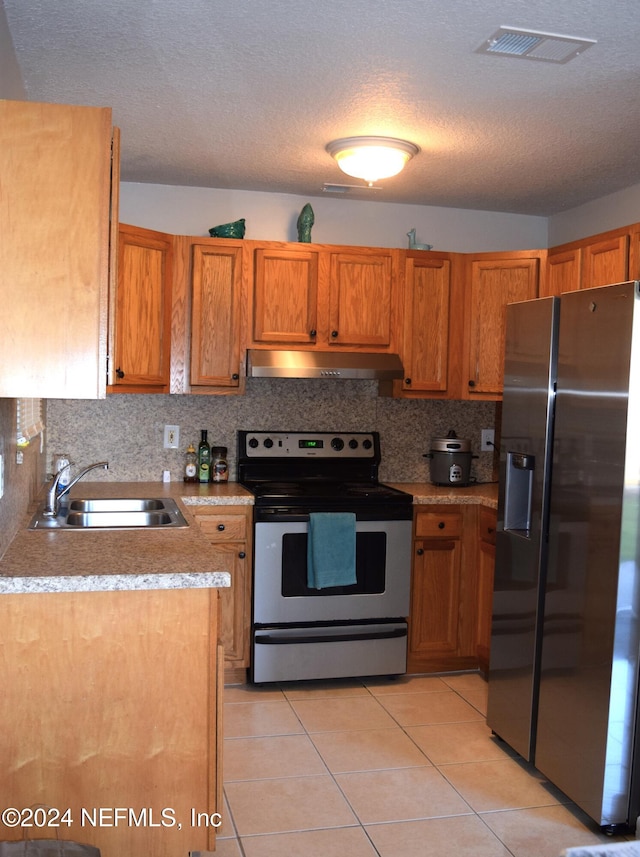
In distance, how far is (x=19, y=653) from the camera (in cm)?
212

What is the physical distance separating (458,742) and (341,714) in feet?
1.79

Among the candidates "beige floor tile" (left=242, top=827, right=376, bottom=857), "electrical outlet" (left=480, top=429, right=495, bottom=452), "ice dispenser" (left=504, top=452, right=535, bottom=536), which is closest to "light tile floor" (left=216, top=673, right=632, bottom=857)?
"beige floor tile" (left=242, top=827, right=376, bottom=857)

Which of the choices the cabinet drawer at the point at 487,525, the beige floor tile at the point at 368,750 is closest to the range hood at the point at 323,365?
the cabinet drawer at the point at 487,525

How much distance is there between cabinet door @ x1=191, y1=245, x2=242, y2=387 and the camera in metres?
3.99

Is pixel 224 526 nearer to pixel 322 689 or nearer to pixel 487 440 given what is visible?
pixel 322 689

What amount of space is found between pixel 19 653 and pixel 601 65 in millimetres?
2463

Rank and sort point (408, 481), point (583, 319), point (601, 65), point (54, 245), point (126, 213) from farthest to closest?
point (408, 481) → point (126, 213) → point (583, 319) → point (601, 65) → point (54, 245)

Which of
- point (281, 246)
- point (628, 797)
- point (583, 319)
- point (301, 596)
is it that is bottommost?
point (628, 797)

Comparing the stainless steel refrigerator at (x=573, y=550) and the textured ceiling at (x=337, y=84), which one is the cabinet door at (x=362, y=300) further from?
the stainless steel refrigerator at (x=573, y=550)

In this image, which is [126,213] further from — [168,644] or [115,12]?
[168,644]

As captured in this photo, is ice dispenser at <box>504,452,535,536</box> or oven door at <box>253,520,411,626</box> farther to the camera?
oven door at <box>253,520,411,626</box>

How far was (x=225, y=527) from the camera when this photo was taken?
3828 millimetres

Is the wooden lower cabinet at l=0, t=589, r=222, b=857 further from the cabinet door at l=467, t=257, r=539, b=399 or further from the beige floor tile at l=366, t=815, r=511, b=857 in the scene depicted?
the cabinet door at l=467, t=257, r=539, b=399

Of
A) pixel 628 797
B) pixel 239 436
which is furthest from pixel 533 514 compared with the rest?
pixel 239 436
